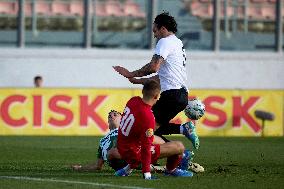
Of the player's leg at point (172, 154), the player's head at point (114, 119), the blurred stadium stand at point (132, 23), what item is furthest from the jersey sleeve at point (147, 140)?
the blurred stadium stand at point (132, 23)

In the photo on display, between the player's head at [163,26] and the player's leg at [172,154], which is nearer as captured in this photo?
the player's leg at [172,154]

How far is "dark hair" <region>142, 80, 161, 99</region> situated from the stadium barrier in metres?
12.6

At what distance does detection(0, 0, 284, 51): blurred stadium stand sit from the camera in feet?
95.0

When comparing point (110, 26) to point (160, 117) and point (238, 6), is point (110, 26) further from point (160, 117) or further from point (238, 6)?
point (160, 117)

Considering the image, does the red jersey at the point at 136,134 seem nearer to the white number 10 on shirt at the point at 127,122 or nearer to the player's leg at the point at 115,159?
the white number 10 on shirt at the point at 127,122

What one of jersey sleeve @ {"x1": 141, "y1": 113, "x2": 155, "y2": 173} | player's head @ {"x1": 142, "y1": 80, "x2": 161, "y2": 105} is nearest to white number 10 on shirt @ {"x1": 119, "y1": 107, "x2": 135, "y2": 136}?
jersey sleeve @ {"x1": 141, "y1": 113, "x2": 155, "y2": 173}

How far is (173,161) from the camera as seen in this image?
42.3 feet

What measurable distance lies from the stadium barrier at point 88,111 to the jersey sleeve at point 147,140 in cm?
1260

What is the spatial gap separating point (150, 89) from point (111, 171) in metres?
2.10

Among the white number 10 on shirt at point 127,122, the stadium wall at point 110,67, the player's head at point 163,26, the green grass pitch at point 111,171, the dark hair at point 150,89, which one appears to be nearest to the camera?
the green grass pitch at point 111,171

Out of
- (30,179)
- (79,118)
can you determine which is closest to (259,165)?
(30,179)

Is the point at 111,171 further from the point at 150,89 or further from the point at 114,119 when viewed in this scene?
the point at 150,89

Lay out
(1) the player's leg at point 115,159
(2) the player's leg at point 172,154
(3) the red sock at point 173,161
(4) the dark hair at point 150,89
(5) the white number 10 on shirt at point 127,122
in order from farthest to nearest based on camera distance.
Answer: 1. (1) the player's leg at point 115,159
2. (3) the red sock at point 173,161
3. (2) the player's leg at point 172,154
4. (5) the white number 10 on shirt at point 127,122
5. (4) the dark hair at point 150,89

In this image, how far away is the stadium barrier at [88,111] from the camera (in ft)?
80.7
